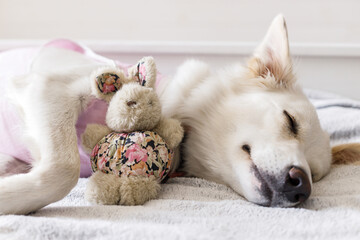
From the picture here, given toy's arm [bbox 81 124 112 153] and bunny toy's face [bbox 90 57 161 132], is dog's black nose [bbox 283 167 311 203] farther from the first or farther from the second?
toy's arm [bbox 81 124 112 153]

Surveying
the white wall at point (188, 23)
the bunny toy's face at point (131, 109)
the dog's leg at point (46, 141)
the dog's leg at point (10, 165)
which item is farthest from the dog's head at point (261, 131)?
the white wall at point (188, 23)

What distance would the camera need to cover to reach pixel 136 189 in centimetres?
93

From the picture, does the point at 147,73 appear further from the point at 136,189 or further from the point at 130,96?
the point at 136,189

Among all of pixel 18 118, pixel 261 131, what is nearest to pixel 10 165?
pixel 18 118

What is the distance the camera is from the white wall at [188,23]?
7.49ft

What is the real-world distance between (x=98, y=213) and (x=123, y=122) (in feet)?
0.81

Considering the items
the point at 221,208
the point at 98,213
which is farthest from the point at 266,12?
the point at 98,213

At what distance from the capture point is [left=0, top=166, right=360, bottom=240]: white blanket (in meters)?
0.72

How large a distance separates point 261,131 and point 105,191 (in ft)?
1.63

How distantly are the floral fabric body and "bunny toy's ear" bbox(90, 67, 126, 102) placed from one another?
122mm

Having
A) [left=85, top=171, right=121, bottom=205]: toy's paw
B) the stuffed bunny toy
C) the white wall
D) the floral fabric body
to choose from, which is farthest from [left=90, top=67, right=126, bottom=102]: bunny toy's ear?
the white wall

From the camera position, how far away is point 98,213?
0.84 m

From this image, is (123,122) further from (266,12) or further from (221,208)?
(266,12)

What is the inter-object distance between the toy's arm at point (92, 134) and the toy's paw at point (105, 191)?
0.13 meters
